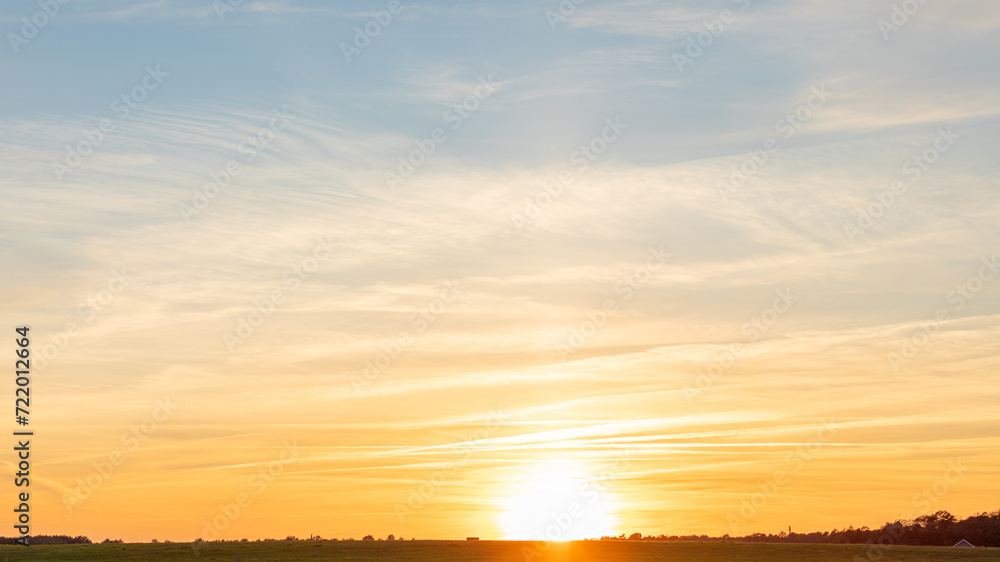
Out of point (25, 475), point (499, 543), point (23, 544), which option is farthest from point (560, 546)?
point (23, 544)

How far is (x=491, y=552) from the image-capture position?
257ft

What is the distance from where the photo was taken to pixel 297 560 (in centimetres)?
7544

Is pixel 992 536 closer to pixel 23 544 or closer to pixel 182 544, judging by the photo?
pixel 182 544

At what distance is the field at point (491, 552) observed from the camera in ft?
247

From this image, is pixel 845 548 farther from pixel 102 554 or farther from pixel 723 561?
pixel 102 554

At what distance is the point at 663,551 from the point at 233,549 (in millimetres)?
38193

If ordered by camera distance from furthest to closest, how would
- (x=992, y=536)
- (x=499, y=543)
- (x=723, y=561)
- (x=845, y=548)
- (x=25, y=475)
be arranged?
(x=992, y=536)
(x=499, y=543)
(x=845, y=548)
(x=723, y=561)
(x=25, y=475)

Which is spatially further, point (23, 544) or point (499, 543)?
point (23, 544)

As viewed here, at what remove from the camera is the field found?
247 feet

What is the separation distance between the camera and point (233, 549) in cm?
8219

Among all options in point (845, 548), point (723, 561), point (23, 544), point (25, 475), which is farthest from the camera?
point (23, 544)

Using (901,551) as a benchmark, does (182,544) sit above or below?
above

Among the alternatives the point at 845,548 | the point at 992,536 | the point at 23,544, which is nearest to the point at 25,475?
the point at 23,544

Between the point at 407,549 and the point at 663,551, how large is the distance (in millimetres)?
22454
